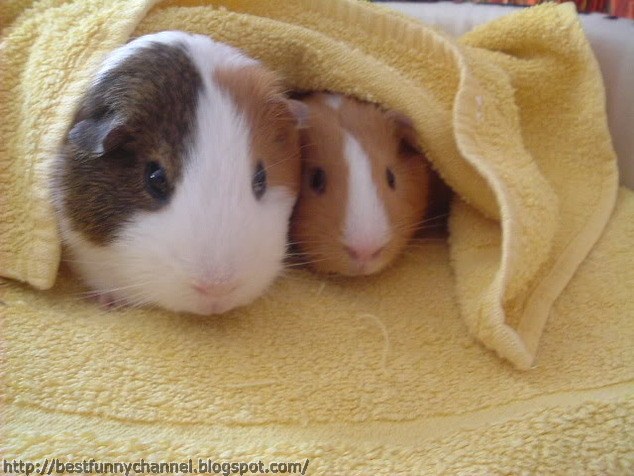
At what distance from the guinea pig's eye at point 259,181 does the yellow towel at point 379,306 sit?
211 millimetres

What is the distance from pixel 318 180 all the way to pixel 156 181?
0.37m

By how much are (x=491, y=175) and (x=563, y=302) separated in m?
0.28

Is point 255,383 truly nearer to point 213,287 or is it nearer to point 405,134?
point 213,287

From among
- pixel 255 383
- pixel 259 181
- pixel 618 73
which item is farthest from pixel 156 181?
pixel 618 73

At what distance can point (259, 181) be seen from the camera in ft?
3.41

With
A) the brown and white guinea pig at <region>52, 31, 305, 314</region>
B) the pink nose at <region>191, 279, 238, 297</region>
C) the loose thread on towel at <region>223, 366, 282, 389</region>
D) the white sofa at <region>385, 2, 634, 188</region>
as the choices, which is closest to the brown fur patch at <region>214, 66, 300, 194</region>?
the brown and white guinea pig at <region>52, 31, 305, 314</region>

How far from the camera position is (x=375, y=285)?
4.08ft

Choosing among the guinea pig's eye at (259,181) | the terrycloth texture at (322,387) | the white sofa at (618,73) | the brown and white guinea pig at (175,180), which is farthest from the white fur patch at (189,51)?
the white sofa at (618,73)

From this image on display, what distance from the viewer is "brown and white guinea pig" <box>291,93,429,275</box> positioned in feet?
3.84

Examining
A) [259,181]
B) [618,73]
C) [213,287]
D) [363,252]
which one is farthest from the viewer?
[618,73]

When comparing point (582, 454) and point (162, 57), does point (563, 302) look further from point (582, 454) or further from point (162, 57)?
point (162, 57)

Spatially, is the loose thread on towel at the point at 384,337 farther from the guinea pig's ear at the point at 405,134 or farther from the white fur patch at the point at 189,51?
the white fur patch at the point at 189,51

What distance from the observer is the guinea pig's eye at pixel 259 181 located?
1.02 m

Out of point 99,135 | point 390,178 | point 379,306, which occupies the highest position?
point 99,135
